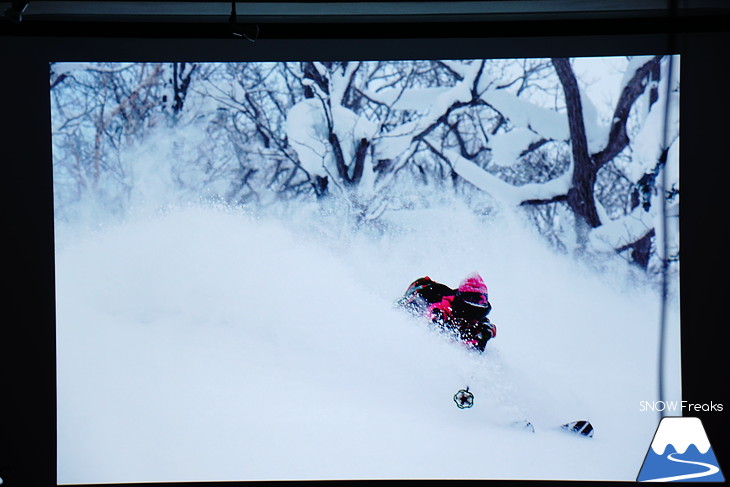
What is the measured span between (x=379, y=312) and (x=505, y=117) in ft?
3.73

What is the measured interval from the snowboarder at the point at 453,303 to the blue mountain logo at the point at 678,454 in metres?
0.87

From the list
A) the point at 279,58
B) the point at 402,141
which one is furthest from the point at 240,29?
the point at 402,141

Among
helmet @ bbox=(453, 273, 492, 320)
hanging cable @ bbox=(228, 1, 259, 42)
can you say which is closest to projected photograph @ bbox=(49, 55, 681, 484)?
helmet @ bbox=(453, 273, 492, 320)

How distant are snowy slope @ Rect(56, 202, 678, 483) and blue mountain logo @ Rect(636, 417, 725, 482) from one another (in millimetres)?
673

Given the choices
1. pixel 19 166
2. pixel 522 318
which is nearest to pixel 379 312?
pixel 522 318

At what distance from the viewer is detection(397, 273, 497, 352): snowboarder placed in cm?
262

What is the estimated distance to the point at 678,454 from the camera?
1.93m

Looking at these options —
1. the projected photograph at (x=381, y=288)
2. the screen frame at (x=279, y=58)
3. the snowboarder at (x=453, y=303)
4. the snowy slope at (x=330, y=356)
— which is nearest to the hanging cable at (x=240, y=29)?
the screen frame at (x=279, y=58)

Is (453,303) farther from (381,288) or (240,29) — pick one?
(240,29)

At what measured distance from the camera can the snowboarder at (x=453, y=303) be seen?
2.62 m

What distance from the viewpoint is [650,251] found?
2.62 m

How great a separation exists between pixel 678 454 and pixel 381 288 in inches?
54.0

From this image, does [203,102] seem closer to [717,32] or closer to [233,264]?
[233,264]

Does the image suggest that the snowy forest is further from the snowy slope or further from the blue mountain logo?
the blue mountain logo
